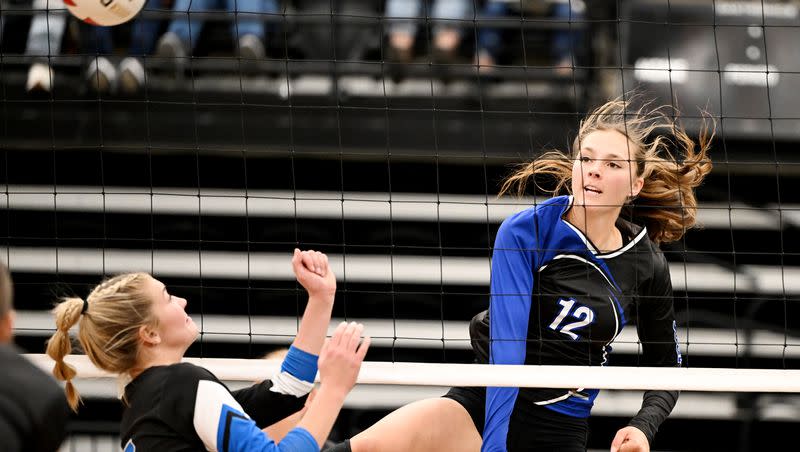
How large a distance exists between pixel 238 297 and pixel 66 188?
1170mm

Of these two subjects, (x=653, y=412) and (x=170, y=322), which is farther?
(x=653, y=412)

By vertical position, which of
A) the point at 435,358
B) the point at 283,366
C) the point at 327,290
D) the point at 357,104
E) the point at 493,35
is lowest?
the point at 435,358

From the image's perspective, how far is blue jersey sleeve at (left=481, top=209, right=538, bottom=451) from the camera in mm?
3158

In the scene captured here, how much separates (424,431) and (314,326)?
0.76m

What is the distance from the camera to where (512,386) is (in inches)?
122

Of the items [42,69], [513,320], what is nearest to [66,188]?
[42,69]

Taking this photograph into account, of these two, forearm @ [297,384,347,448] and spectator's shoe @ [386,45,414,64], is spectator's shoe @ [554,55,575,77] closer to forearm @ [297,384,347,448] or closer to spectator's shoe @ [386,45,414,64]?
spectator's shoe @ [386,45,414,64]

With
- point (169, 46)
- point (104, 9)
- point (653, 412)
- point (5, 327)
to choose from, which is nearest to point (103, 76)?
point (169, 46)

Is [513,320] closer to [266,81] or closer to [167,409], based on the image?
[167,409]

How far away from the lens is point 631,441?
10.4ft

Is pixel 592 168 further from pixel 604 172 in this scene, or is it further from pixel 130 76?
pixel 130 76

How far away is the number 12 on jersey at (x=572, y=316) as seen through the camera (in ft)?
10.8

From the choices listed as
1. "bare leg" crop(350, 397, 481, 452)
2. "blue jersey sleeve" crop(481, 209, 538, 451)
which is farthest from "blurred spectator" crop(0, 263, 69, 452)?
"blue jersey sleeve" crop(481, 209, 538, 451)

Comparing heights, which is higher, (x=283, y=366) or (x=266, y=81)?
(x=266, y=81)
